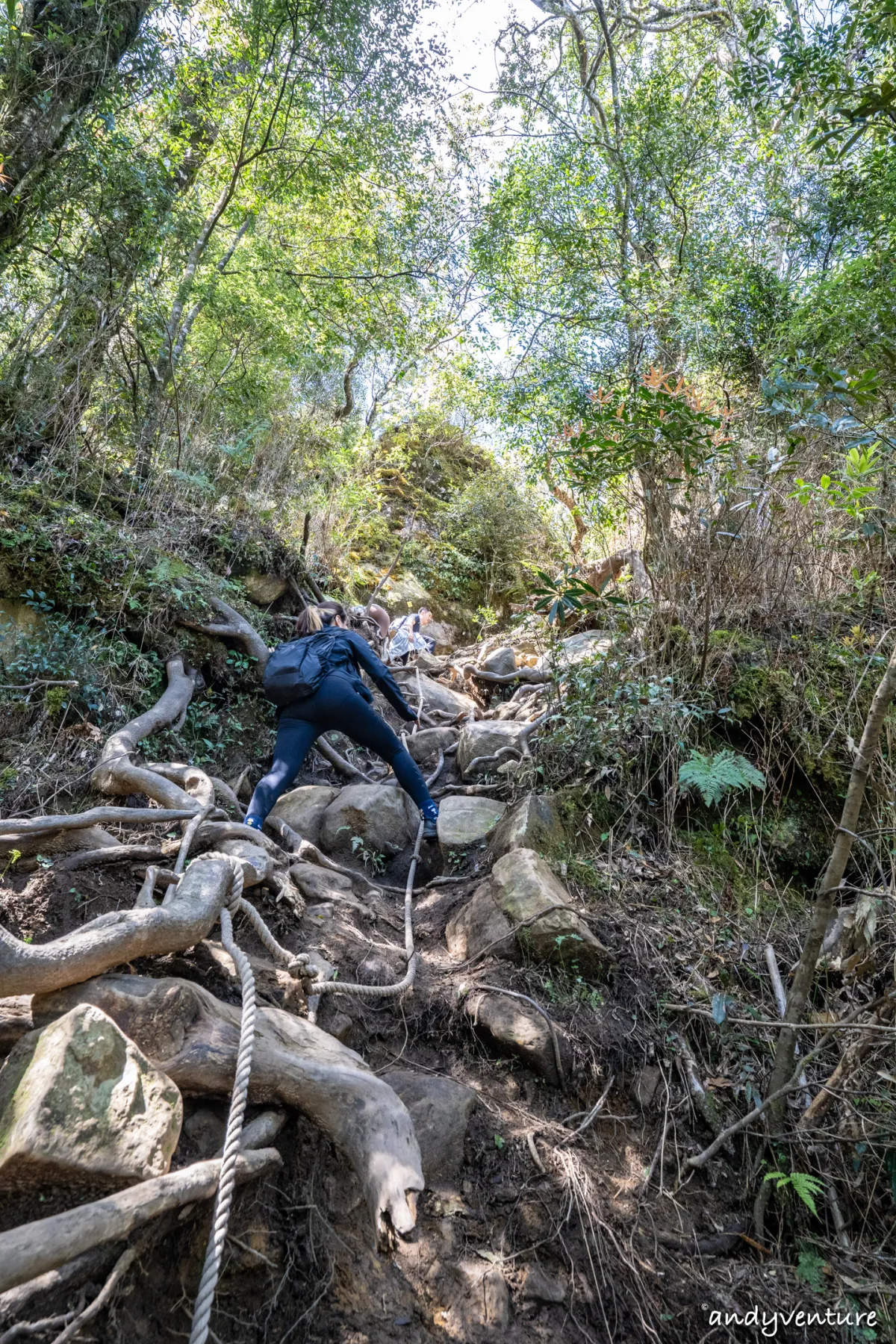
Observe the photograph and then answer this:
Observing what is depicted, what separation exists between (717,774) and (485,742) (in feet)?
6.55

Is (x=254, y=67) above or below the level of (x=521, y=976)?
above

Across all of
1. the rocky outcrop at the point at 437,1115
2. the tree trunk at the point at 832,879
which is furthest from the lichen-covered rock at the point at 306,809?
the tree trunk at the point at 832,879

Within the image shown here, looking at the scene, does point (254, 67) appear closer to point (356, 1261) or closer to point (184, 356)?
point (184, 356)

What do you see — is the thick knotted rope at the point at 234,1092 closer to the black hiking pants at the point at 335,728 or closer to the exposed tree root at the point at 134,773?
the exposed tree root at the point at 134,773

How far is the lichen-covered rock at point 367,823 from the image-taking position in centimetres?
403

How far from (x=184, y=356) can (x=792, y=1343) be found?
860 centimetres

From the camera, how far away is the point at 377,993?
2.48 meters

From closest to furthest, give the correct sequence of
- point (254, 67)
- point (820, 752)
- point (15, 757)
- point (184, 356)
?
point (15, 757), point (820, 752), point (254, 67), point (184, 356)

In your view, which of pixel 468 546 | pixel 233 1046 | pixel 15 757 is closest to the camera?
pixel 233 1046

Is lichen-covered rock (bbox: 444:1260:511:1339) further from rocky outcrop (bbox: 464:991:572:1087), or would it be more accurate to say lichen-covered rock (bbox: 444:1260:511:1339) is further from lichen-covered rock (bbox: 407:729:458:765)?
lichen-covered rock (bbox: 407:729:458:765)

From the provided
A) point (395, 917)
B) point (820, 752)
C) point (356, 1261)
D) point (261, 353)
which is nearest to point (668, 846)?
point (820, 752)

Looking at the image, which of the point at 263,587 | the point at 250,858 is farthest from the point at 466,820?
the point at 263,587

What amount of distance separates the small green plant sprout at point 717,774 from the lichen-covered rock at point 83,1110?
2723mm

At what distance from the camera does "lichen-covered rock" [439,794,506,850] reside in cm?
394
